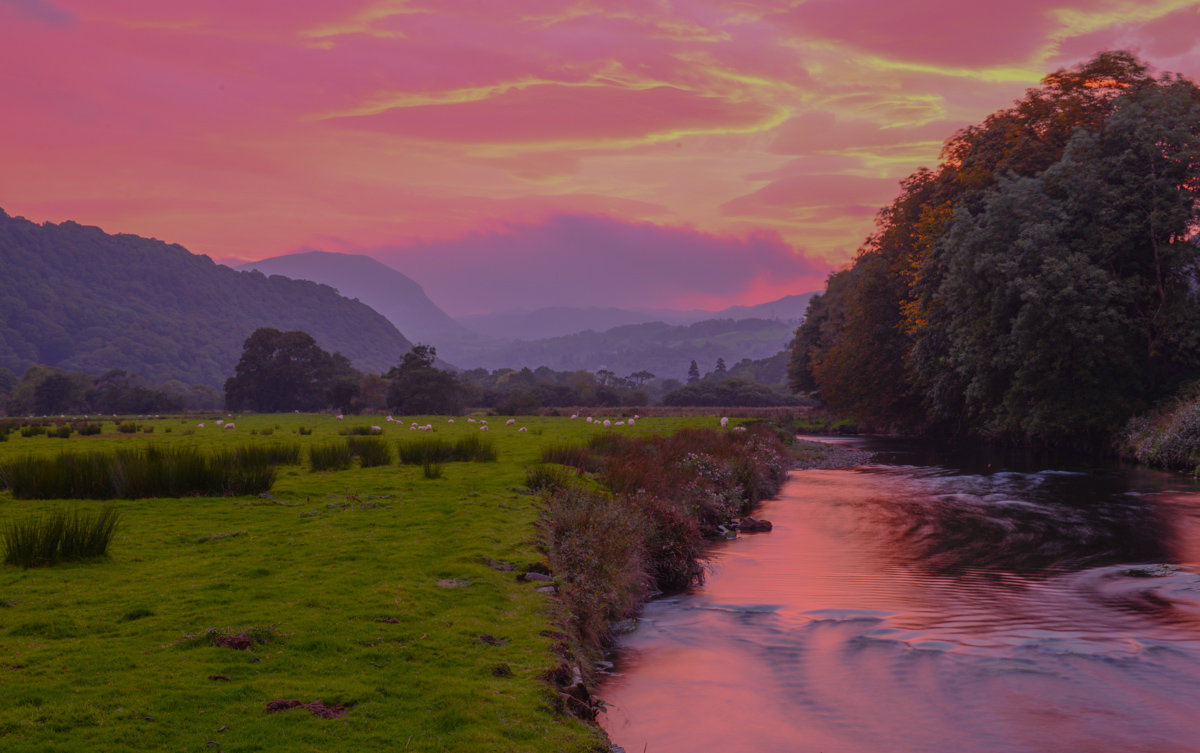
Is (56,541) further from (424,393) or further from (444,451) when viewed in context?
(424,393)

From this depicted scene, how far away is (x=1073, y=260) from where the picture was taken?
116 ft

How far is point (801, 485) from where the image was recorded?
33.6m

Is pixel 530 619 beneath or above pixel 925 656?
above

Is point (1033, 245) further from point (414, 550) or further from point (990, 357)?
point (414, 550)

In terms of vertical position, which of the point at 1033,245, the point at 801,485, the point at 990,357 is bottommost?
the point at 801,485

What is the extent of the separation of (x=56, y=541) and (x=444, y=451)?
631 inches

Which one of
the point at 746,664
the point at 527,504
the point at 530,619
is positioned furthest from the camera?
the point at 527,504

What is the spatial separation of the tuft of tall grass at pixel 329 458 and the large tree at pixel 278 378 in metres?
95.6

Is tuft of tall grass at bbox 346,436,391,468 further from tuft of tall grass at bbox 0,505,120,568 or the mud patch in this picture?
the mud patch

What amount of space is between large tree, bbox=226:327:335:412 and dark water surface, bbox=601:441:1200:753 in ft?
353

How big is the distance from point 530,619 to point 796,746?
3685 mm

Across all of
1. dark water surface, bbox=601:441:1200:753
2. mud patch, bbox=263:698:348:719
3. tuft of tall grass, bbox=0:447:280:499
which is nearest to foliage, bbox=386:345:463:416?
tuft of tall grass, bbox=0:447:280:499

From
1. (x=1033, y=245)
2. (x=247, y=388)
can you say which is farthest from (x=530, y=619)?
(x=247, y=388)

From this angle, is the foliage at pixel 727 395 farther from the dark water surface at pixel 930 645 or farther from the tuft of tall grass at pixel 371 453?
the dark water surface at pixel 930 645
